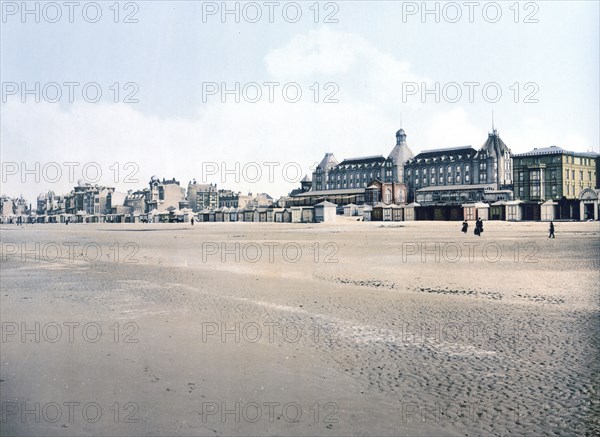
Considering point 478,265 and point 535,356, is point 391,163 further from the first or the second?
point 535,356

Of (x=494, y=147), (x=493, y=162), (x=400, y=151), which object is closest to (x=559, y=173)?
(x=493, y=162)

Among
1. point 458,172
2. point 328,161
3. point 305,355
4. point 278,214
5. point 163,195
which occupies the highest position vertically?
point 328,161

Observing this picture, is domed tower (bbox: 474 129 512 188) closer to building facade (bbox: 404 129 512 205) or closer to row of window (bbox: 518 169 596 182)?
building facade (bbox: 404 129 512 205)

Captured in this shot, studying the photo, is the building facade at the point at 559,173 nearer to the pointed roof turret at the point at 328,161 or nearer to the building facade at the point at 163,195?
the pointed roof turret at the point at 328,161

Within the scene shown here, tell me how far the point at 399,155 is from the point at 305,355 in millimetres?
108026

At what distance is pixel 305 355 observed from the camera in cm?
798

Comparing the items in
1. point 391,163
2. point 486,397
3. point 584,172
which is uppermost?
point 391,163

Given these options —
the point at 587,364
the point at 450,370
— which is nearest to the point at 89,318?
the point at 450,370

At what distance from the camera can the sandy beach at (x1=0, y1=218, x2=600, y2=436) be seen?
5660 mm

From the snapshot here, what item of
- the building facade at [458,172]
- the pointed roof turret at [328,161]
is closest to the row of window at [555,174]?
the building facade at [458,172]

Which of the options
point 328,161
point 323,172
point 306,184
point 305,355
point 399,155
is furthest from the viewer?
point 306,184

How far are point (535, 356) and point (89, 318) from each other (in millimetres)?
9100

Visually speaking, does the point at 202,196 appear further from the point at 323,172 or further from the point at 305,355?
the point at 305,355

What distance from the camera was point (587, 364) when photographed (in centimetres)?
723
